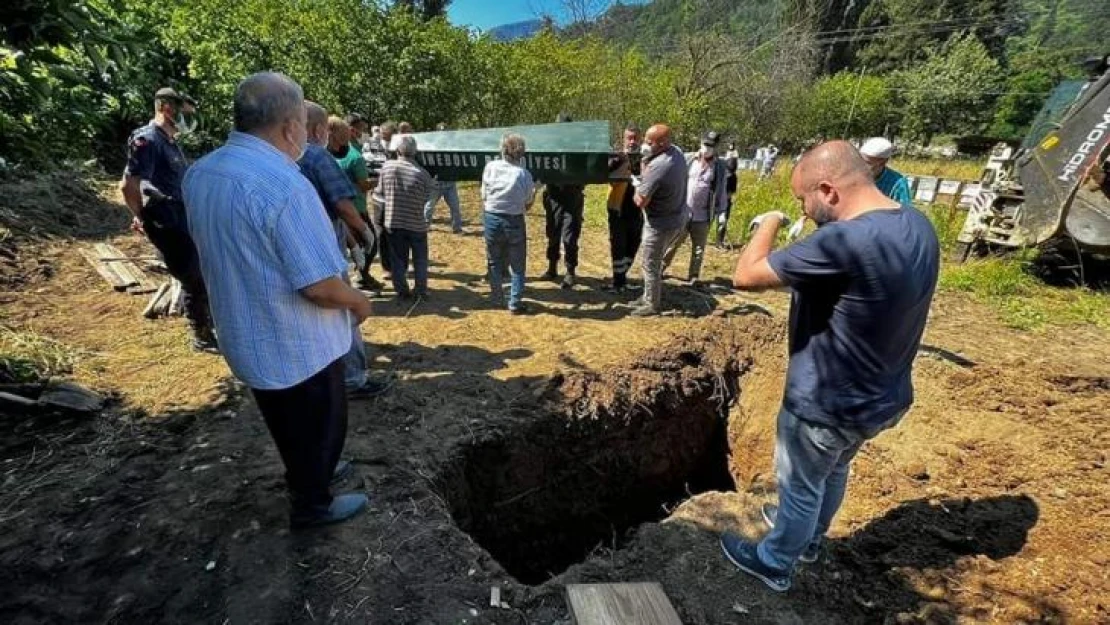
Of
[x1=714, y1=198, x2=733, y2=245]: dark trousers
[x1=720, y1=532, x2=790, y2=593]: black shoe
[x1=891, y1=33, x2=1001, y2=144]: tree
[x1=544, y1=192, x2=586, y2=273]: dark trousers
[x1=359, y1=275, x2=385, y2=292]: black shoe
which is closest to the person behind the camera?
[x1=720, y1=532, x2=790, y2=593]: black shoe

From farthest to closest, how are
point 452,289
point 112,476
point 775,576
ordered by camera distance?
1. point 452,289
2. point 112,476
3. point 775,576

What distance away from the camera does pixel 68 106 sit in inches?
85.4

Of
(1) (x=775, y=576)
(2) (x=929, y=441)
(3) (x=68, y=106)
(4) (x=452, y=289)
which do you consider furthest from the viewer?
(4) (x=452, y=289)

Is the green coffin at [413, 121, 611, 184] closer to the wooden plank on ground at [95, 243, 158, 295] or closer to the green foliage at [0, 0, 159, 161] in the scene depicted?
the wooden plank on ground at [95, 243, 158, 295]

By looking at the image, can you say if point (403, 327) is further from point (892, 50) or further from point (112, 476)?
point (892, 50)

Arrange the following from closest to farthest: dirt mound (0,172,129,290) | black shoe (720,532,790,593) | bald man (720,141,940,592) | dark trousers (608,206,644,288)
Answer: bald man (720,141,940,592) < black shoe (720,532,790,593) < dirt mound (0,172,129,290) < dark trousers (608,206,644,288)

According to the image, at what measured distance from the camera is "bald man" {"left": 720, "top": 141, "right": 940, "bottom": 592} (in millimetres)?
1948

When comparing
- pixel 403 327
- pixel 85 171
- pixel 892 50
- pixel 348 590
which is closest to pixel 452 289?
pixel 403 327

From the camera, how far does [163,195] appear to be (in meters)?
3.97

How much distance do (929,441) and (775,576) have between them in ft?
6.54

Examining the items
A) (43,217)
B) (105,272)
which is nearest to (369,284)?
(105,272)

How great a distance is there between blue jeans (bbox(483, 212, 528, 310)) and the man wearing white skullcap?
3069 millimetres

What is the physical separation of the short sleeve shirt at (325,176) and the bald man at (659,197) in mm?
2865

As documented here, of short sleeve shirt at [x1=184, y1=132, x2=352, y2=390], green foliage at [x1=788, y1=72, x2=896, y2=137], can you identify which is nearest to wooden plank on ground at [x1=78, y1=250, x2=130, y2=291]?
short sleeve shirt at [x1=184, y1=132, x2=352, y2=390]
